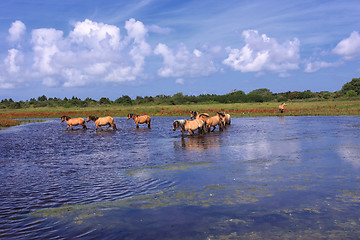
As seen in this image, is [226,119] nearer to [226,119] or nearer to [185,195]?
[226,119]

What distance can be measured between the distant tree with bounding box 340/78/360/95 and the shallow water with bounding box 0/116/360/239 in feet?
273

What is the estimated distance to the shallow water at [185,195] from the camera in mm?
5379

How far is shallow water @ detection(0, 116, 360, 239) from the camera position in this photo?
538cm

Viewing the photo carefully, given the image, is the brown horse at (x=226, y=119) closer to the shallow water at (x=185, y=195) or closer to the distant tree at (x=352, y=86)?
the shallow water at (x=185, y=195)

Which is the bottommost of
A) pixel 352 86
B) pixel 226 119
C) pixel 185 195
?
pixel 185 195

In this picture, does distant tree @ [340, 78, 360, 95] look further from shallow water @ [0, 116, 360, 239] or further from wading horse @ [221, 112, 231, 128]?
shallow water @ [0, 116, 360, 239]

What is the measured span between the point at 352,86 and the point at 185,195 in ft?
306

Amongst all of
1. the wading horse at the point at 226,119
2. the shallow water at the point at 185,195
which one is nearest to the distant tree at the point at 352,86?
the wading horse at the point at 226,119

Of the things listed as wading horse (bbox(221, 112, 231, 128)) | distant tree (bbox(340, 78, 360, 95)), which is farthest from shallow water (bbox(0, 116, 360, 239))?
distant tree (bbox(340, 78, 360, 95))

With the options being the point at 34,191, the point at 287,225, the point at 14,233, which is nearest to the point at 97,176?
the point at 34,191

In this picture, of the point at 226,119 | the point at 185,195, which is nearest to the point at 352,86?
the point at 226,119

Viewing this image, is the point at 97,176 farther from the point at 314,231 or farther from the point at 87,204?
the point at 314,231

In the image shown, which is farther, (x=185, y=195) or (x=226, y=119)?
(x=226, y=119)

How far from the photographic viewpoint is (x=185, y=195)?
7348mm
